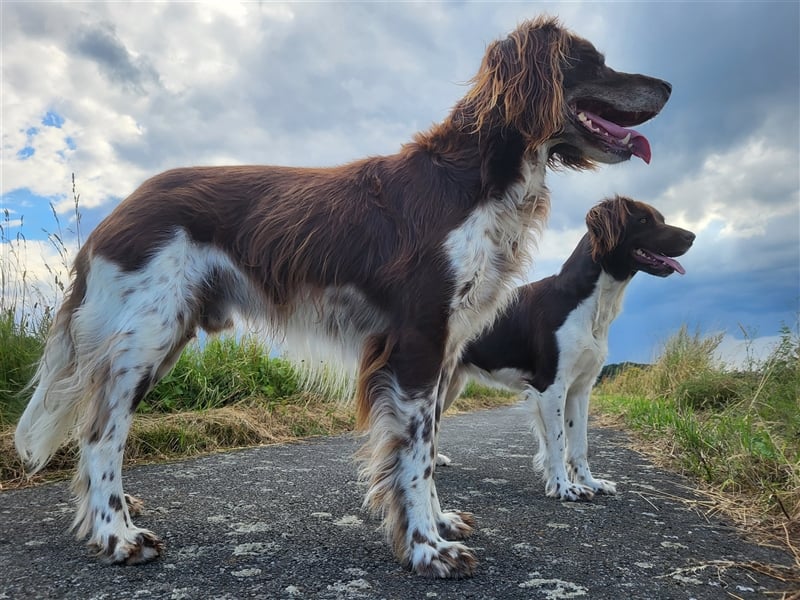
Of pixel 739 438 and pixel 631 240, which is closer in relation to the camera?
pixel 739 438

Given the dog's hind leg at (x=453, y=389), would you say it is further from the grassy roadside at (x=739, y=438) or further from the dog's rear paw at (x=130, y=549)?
the dog's rear paw at (x=130, y=549)

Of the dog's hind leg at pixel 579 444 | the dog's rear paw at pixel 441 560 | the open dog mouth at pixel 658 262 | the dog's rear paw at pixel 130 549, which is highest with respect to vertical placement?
the open dog mouth at pixel 658 262

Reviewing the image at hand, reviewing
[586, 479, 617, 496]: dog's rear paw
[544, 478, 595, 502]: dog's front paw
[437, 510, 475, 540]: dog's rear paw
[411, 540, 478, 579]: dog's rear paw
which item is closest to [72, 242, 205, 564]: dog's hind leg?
[411, 540, 478, 579]: dog's rear paw

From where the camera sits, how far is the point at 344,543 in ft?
8.04

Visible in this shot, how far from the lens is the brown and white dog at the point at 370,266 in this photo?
2414 millimetres

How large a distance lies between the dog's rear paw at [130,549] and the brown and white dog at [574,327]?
2.26 meters

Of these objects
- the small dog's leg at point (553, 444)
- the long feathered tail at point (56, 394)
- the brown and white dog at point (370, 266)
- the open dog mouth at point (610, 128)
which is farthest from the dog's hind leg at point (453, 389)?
the long feathered tail at point (56, 394)

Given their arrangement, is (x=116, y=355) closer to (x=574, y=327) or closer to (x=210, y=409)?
(x=210, y=409)

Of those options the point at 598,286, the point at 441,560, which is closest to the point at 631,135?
the point at 598,286

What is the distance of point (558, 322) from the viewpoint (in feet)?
12.9

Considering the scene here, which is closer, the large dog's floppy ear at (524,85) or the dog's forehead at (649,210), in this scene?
the large dog's floppy ear at (524,85)

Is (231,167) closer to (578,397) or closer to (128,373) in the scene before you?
(128,373)

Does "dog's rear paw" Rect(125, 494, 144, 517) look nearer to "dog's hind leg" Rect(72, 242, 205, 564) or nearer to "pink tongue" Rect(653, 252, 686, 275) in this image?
"dog's hind leg" Rect(72, 242, 205, 564)

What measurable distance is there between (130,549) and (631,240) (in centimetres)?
357
